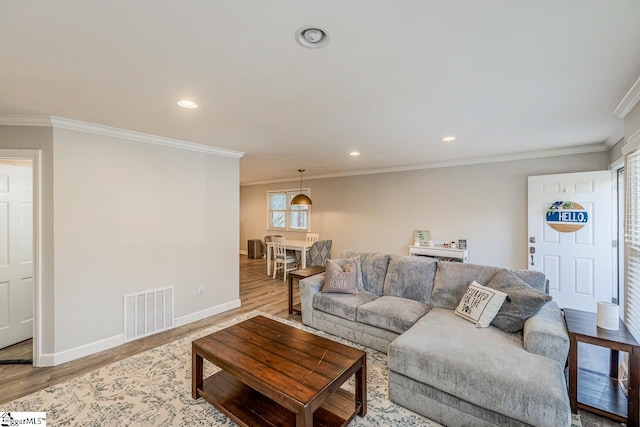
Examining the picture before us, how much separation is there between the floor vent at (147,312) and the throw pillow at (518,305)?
3.68 m

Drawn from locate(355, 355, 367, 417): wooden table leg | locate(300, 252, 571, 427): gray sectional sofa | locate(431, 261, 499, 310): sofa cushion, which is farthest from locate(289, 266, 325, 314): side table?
locate(355, 355, 367, 417): wooden table leg

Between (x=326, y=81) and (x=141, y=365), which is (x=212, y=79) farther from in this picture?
(x=141, y=365)

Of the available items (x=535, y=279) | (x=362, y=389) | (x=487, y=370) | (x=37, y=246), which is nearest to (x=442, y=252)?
(x=535, y=279)

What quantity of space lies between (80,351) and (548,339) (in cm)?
428

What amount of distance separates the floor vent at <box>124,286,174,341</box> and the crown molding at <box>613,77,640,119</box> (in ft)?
16.2

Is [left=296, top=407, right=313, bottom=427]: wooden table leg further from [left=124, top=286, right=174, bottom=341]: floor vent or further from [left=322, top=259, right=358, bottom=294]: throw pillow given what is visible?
[left=124, top=286, right=174, bottom=341]: floor vent

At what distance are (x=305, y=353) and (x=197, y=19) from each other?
2.18 meters

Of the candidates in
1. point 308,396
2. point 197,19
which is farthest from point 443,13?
point 308,396

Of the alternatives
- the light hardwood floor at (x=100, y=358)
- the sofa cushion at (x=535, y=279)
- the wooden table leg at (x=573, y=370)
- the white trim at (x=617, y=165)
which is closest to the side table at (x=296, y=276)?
the light hardwood floor at (x=100, y=358)

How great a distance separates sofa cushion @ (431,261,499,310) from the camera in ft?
9.62

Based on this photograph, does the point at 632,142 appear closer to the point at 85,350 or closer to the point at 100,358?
the point at 100,358

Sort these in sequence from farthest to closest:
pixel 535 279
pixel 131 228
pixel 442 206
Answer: pixel 442 206 → pixel 131 228 → pixel 535 279

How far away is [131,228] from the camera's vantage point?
328cm

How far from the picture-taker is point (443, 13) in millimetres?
1303
